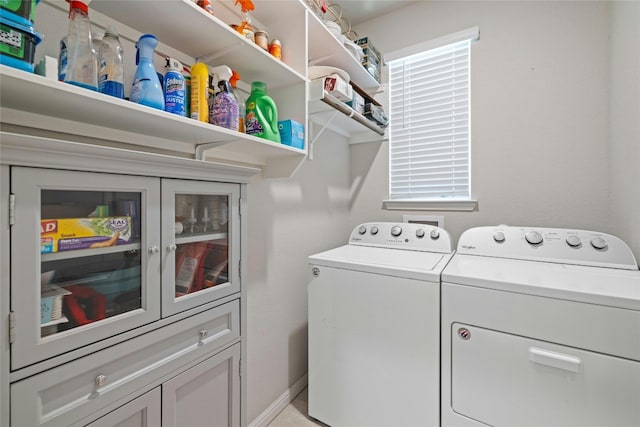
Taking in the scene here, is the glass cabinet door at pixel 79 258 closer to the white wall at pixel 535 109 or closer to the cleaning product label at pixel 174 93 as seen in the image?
the cleaning product label at pixel 174 93

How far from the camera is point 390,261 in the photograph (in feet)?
4.83

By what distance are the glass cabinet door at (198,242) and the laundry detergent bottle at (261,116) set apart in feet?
0.86

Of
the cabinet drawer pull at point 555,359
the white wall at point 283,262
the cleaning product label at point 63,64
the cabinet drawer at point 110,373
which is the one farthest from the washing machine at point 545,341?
the cleaning product label at point 63,64

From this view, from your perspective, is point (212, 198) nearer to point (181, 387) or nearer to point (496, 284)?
point (181, 387)

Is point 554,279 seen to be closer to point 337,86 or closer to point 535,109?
point 535,109

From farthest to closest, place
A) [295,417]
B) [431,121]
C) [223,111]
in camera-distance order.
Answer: [431,121] < [295,417] < [223,111]

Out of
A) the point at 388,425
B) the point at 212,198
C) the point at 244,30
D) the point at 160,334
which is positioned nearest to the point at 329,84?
the point at 244,30

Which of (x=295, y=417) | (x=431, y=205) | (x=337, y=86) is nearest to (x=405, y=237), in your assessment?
(x=431, y=205)

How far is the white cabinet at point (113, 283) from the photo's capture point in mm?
583

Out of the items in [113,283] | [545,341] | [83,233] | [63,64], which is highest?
[63,64]

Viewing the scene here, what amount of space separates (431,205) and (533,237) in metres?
0.69

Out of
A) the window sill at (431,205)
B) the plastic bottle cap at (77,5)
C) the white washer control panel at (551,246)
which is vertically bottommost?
the white washer control panel at (551,246)

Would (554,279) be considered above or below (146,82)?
below

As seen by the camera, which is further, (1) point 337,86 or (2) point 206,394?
(1) point 337,86
